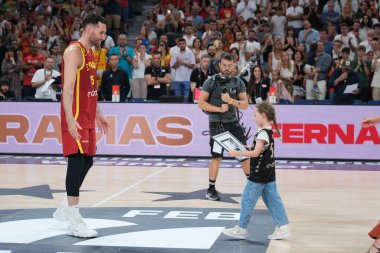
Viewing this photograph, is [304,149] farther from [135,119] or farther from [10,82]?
[10,82]

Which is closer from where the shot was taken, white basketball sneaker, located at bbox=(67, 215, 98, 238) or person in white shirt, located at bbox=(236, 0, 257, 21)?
white basketball sneaker, located at bbox=(67, 215, 98, 238)

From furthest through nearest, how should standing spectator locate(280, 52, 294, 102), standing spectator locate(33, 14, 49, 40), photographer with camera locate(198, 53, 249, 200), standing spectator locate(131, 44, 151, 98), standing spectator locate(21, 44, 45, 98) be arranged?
standing spectator locate(33, 14, 49, 40) → standing spectator locate(21, 44, 45, 98) → standing spectator locate(131, 44, 151, 98) → standing spectator locate(280, 52, 294, 102) → photographer with camera locate(198, 53, 249, 200)

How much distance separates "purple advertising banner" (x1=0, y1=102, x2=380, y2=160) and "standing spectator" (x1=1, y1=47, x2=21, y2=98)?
3394 millimetres

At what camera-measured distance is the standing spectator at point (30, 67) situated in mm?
19031

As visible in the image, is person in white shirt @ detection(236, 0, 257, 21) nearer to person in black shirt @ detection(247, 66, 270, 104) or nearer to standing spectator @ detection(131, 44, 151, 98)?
standing spectator @ detection(131, 44, 151, 98)

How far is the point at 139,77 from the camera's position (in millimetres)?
18734

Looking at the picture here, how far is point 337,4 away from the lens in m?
21.3

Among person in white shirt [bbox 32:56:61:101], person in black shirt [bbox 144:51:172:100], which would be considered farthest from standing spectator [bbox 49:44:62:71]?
person in black shirt [bbox 144:51:172:100]

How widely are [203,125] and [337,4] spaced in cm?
749

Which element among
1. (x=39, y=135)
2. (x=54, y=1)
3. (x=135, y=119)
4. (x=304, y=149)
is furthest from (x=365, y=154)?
(x=54, y=1)

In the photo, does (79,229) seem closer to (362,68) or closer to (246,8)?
(362,68)

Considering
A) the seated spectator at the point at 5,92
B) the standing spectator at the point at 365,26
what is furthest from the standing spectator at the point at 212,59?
the seated spectator at the point at 5,92

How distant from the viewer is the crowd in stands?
17469 millimetres

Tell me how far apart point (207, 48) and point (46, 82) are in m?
4.72
